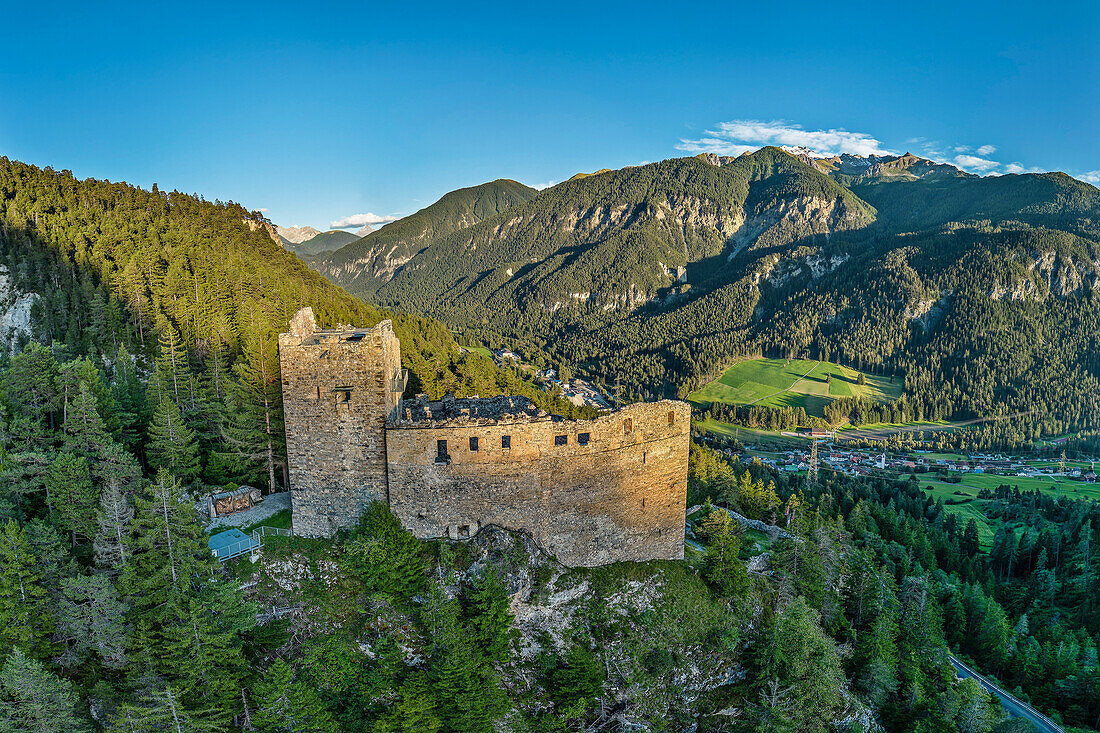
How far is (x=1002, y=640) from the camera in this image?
190 ft

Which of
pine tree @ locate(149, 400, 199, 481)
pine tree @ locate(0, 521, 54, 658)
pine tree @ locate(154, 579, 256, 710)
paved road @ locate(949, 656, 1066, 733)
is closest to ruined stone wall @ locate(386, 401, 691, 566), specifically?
pine tree @ locate(154, 579, 256, 710)

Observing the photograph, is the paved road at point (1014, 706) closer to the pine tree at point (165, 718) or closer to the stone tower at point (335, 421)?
the stone tower at point (335, 421)


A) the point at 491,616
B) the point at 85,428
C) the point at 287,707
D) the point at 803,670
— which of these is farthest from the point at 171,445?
the point at 803,670

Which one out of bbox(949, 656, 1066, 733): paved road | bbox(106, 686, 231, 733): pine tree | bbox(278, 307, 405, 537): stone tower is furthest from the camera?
bbox(949, 656, 1066, 733): paved road

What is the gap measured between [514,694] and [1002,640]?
188 feet

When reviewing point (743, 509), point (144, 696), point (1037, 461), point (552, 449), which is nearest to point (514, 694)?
point (552, 449)

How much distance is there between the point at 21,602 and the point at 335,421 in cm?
1583

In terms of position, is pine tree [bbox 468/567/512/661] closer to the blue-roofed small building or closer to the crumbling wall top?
the crumbling wall top

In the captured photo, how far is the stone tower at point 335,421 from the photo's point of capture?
31609 mm

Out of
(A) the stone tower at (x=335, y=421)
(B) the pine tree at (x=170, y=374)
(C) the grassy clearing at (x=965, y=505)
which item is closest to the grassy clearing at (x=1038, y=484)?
(C) the grassy clearing at (x=965, y=505)

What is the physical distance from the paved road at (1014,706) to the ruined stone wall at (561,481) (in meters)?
39.0

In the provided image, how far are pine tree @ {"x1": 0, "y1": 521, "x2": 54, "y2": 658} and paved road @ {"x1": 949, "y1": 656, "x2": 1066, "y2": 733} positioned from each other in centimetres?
6974

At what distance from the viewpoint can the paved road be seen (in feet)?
166

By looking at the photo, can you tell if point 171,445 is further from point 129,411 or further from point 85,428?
point 129,411
